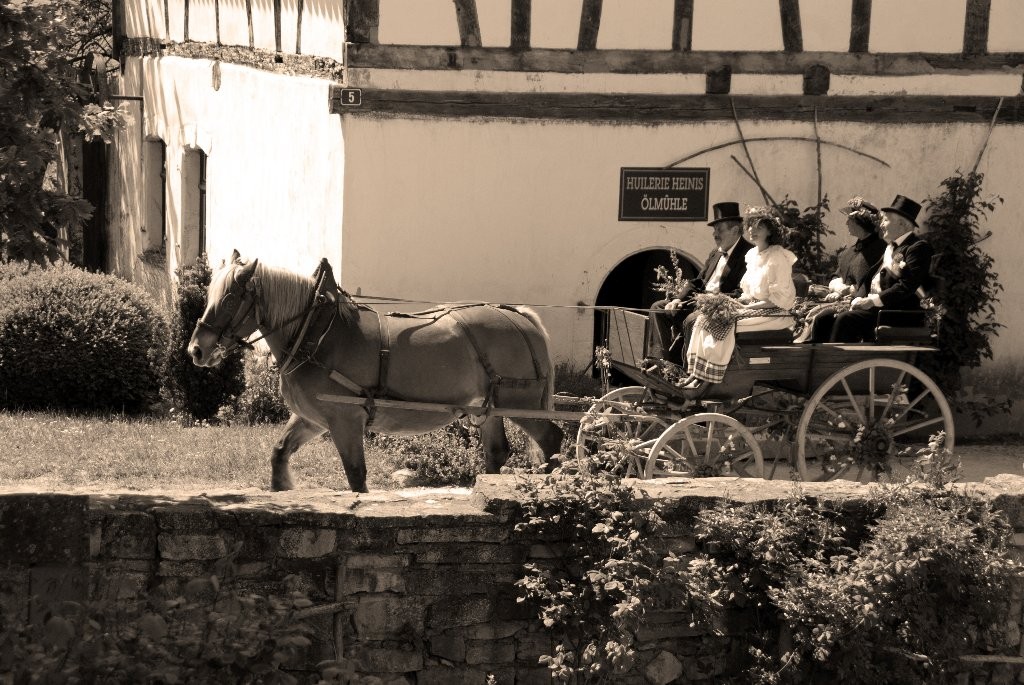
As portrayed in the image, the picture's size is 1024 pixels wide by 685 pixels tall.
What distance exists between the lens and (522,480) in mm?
6641

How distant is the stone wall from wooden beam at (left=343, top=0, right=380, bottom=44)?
653 centimetres

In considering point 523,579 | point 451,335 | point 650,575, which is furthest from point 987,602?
point 451,335

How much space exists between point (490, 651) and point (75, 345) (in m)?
8.17

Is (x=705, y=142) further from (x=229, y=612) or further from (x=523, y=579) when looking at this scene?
(x=229, y=612)

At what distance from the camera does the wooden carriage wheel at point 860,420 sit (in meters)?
9.65

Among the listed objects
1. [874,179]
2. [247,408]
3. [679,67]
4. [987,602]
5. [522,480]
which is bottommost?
[247,408]

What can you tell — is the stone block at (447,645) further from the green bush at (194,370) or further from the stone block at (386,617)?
the green bush at (194,370)

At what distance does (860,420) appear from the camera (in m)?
9.79

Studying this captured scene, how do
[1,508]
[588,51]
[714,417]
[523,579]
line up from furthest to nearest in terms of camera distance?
[588,51], [714,417], [523,579], [1,508]

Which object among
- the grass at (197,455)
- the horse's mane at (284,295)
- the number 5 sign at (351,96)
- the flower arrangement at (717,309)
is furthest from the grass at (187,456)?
the number 5 sign at (351,96)

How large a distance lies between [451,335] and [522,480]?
2912 mm

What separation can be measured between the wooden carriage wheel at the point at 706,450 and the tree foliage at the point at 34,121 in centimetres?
376

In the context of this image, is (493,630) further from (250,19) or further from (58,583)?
(250,19)

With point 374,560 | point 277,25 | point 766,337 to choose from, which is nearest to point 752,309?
point 766,337
